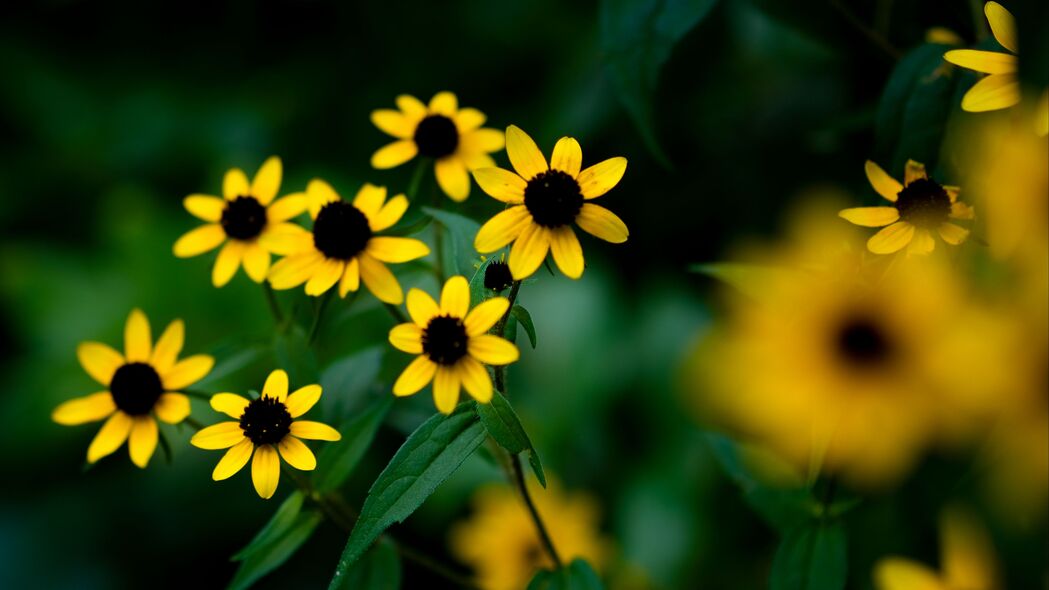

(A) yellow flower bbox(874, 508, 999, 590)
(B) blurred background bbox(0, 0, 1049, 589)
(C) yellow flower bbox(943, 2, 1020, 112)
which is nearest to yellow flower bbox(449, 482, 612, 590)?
(B) blurred background bbox(0, 0, 1049, 589)

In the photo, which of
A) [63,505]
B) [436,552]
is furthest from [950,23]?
[63,505]

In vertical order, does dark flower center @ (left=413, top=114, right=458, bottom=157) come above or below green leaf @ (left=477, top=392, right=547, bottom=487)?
above

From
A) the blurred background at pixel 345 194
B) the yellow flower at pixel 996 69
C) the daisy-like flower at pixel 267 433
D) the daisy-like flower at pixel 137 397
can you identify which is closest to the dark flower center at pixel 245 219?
the daisy-like flower at pixel 137 397

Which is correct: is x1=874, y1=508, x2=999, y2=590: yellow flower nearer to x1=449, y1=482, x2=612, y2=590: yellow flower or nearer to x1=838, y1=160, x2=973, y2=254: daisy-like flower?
x1=838, y1=160, x2=973, y2=254: daisy-like flower

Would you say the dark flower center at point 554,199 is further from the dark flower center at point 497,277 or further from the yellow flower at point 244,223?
the yellow flower at point 244,223

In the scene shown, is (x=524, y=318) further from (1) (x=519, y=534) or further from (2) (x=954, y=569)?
(1) (x=519, y=534)

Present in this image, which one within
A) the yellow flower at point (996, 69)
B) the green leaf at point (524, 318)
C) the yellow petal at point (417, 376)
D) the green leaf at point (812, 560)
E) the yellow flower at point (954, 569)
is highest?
the yellow flower at point (996, 69)

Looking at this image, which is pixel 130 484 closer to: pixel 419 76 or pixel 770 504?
pixel 419 76
